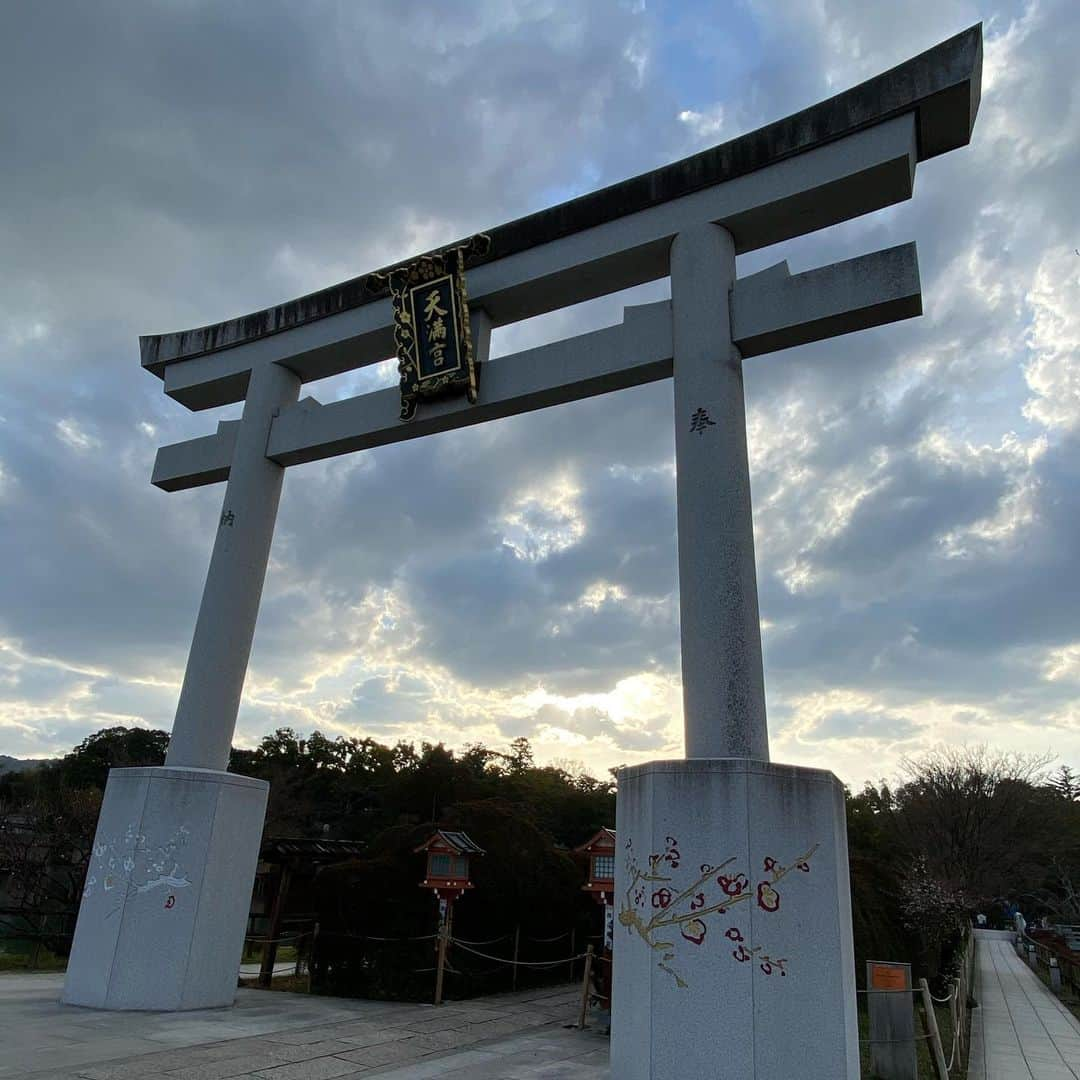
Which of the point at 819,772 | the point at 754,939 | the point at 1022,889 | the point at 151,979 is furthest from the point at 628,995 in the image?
the point at 1022,889

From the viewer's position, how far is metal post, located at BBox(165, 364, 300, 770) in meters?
8.77

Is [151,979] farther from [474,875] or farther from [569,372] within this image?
[569,372]

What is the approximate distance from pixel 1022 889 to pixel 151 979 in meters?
29.5

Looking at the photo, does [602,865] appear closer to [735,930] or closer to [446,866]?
[446,866]

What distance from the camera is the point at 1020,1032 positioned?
1159cm

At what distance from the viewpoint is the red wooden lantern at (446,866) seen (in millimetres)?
10133

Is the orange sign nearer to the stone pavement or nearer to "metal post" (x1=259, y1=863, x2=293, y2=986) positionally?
the stone pavement

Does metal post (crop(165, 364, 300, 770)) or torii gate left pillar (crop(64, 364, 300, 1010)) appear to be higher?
metal post (crop(165, 364, 300, 770))

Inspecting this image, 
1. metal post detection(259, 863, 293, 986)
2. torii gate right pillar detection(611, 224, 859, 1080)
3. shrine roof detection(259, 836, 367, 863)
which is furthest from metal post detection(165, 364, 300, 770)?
torii gate right pillar detection(611, 224, 859, 1080)

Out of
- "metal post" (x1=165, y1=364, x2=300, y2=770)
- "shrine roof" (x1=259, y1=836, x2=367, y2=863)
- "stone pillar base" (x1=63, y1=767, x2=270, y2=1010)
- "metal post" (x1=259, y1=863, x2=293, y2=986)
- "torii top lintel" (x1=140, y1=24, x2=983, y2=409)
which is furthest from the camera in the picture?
"shrine roof" (x1=259, y1=836, x2=367, y2=863)

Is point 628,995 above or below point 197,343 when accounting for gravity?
below

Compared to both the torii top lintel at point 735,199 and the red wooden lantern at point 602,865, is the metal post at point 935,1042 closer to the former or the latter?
the red wooden lantern at point 602,865

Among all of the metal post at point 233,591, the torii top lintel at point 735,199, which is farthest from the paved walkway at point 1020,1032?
→ the torii top lintel at point 735,199

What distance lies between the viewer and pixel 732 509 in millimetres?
6352
